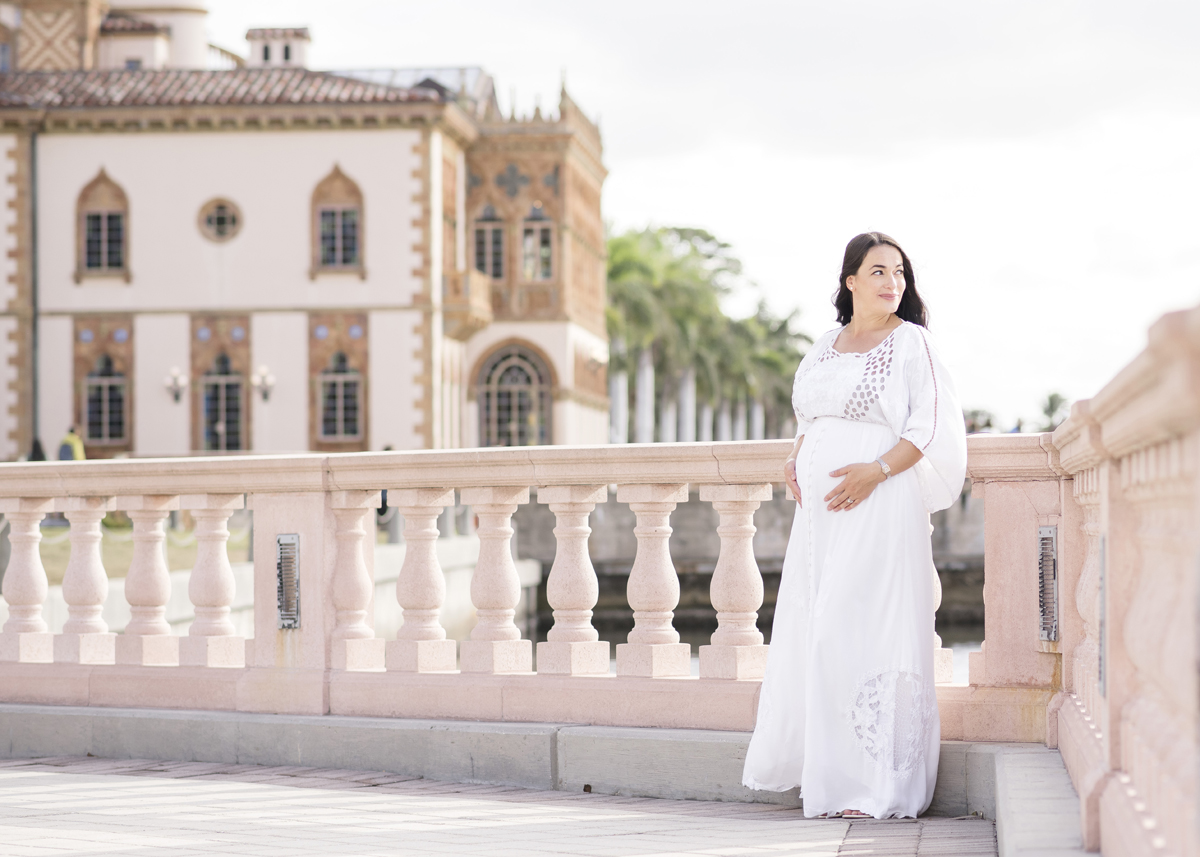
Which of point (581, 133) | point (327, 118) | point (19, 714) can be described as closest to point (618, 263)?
point (581, 133)

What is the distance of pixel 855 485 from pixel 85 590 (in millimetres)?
3416

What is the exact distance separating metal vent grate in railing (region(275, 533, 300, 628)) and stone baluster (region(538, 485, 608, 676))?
1.02m

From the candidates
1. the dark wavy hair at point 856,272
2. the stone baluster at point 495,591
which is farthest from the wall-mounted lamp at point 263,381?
the dark wavy hair at point 856,272

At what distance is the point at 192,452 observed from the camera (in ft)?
126

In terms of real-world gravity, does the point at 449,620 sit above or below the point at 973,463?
below

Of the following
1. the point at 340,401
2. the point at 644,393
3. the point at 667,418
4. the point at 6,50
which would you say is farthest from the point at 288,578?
the point at 667,418

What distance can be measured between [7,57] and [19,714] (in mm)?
40227

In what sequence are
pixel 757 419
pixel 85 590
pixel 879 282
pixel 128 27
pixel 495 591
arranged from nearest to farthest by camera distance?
pixel 879 282
pixel 495 591
pixel 85 590
pixel 128 27
pixel 757 419

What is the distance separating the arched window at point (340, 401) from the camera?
37969 mm

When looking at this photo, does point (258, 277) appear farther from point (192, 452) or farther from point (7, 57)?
point (7, 57)

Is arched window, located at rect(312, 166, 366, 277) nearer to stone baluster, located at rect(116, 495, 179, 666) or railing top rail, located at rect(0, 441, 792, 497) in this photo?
railing top rail, located at rect(0, 441, 792, 497)

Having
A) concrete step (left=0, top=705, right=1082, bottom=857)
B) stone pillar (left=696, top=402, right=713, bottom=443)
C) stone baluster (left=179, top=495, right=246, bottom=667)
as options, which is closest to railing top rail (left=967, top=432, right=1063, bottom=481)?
concrete step (left=0, top=705, right=1082, bottom=857)

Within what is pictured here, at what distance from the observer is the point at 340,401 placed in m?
38.2

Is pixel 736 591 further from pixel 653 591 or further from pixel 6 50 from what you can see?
pixel 6 50
